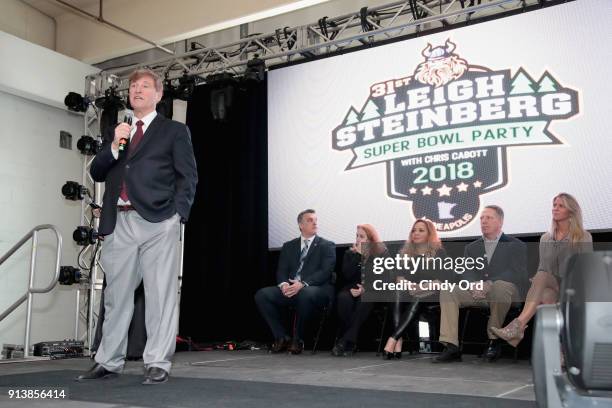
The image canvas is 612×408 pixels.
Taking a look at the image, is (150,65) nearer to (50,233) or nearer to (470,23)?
(50,233)

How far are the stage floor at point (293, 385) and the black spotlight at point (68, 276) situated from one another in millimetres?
1815

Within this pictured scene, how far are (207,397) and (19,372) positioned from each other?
1473 millimetres

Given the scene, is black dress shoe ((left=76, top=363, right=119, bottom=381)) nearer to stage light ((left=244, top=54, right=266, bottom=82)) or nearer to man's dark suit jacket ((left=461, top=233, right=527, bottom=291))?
man's dark suit jacket ((left=461, top=233, right=527, bottom=291))

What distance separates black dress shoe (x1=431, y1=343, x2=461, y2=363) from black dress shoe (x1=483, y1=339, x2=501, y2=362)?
7.5 inches

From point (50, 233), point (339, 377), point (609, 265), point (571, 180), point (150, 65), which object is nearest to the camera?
point (609, 265)

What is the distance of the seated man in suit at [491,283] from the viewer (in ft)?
13.5

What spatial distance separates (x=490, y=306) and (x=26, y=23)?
5954 mm

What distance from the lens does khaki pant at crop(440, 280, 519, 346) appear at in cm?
412

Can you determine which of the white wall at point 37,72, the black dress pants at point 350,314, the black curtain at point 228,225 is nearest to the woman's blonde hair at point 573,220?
the black dress pants at point 350,314

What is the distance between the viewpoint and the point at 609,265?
108 centimetres

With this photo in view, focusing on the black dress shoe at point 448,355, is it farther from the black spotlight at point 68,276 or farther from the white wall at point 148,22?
the white wall at point 148,22

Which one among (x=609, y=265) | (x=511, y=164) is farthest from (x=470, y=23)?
(x=609, y=265)

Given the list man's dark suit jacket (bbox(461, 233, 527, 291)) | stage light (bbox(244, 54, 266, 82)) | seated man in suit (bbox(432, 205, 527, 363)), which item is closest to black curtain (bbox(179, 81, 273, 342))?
stage light (bbox(244, 54, 266, 82))

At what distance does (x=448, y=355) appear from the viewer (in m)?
4.05
